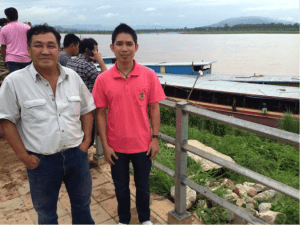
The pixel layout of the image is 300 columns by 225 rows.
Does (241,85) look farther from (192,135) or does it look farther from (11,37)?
(11,37)

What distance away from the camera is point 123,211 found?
2.43 m

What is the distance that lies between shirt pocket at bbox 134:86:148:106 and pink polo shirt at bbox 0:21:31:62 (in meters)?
3.05

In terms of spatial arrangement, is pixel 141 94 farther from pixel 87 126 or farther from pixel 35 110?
pixel 35 110

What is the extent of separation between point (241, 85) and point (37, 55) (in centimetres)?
1761

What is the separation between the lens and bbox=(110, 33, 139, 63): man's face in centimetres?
208

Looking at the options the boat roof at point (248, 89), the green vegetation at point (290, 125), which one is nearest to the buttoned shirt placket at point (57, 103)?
the green vegetation at point (290, 125)

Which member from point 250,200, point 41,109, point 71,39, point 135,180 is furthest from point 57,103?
point 250,200

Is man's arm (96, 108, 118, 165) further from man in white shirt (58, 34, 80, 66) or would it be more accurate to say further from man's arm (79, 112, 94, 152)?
man in white shirt (58, 34, 80, 66)

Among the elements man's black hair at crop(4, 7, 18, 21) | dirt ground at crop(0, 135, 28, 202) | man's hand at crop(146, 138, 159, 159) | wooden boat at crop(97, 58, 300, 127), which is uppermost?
man's black hair at crop(4, 7, 18, 21)

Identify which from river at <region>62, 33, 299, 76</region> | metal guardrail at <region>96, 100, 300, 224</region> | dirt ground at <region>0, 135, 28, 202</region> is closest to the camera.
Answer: metal guardrail at <region>96, 100, 300, 224</region>

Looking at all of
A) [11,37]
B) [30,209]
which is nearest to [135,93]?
[30,209]

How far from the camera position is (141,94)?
83.2 inches

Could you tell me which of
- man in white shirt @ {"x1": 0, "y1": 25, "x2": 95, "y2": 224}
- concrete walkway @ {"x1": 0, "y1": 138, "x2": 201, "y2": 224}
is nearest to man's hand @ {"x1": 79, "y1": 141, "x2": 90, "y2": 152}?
man in white shirt @ {"x1": 0, "y1": 25, "x2": 95, "y2": 224}

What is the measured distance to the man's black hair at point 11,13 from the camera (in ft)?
13.8
